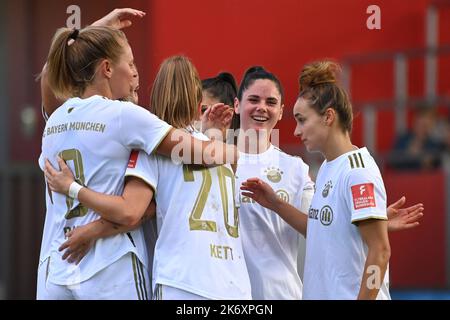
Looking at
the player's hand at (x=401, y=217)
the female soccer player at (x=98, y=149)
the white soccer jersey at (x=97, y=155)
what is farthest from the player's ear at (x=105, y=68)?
the player's hand at (x=401, y=217)

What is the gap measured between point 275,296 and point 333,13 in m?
6.89

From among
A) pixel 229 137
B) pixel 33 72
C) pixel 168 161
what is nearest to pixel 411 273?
pixel 33 72

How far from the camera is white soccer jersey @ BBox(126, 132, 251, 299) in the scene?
4.25 metres

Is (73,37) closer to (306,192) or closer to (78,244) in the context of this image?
(78,244)

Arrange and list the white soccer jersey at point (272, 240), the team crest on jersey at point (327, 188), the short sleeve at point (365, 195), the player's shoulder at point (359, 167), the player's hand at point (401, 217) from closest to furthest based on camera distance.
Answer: the short sleeve at point (365, 195), the player's shoulder at point (359, 167), the team crest on jersey at point (327, 188), the player's hand at point (401, 217), the white soccer jersey at point (272, 240)

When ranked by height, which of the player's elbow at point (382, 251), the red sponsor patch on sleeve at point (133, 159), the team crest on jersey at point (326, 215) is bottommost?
the player's elbow at point (382, 251)

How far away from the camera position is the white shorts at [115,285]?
167 inches

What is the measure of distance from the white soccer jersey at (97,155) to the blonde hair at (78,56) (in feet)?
0.35

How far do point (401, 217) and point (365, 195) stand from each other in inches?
19.9

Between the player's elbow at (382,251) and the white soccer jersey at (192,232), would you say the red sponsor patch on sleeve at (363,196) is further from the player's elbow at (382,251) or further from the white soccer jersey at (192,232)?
the white soccer jersey at (192,232)

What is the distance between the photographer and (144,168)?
4312 millimetres
